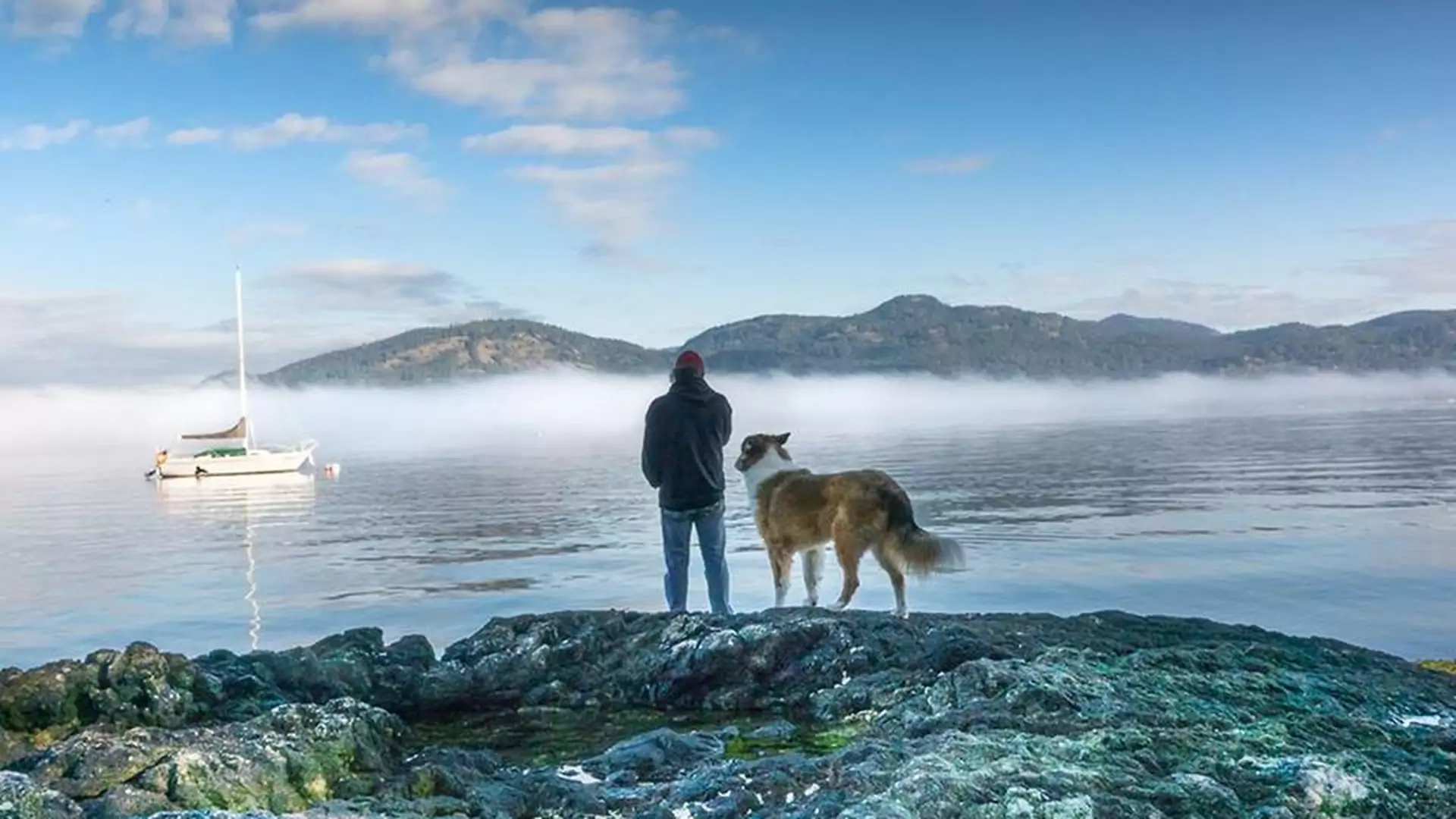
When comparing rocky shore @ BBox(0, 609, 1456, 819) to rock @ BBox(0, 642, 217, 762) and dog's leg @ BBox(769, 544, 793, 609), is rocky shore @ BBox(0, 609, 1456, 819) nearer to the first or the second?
rock @ BBox(0, 642, 217, 762)

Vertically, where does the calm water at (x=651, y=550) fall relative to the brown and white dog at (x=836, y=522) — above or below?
below

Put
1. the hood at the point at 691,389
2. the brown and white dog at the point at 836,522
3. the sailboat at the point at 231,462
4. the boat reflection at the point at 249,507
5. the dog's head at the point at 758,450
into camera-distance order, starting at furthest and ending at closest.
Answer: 1. the sailboat at the point at 231,462
2. the boat reflection at the point at 249,507
3. the dog's head at the point at 758,450
4. the hood at the point at 691,389
5. the brown and white dog at the point at 836,522

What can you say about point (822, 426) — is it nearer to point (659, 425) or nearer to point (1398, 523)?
point (1398, 523)

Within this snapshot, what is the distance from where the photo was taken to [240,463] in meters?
62.0

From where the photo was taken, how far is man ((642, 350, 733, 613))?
11250 mm

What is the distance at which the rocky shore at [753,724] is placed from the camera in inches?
187

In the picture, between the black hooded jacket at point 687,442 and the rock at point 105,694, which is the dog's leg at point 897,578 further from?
the rock at point 105,694

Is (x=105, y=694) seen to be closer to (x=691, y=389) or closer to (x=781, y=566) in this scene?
(x=691, y=389)

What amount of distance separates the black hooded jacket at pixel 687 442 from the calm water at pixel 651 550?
3660 mm

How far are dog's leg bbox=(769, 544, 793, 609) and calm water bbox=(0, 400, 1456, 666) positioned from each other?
8.31 feet

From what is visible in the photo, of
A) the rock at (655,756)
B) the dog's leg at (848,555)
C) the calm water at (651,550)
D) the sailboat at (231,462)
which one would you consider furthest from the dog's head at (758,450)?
the sailboat at (231,462)

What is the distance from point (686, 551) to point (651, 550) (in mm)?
9920

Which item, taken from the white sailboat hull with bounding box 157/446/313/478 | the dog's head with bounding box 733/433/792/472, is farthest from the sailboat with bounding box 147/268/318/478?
the dog's head with bounding box 733/433/792/472

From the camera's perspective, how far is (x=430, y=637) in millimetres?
13492
